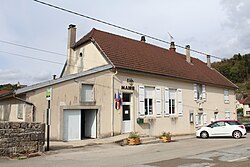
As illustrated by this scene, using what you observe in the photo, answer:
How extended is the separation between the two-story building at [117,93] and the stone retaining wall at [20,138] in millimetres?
3643

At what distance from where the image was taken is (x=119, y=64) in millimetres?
18906

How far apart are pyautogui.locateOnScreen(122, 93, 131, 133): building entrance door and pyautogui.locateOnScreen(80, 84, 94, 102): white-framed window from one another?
2583 mm

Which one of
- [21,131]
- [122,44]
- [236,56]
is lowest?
[21,131]

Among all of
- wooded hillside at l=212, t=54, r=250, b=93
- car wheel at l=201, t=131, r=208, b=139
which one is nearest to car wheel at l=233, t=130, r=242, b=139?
Result: car wheel at l=201, t=131, r=208, b=139

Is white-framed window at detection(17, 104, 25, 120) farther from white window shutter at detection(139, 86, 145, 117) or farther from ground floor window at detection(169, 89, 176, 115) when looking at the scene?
ground floor window at detection(169, 89, 176, 115)

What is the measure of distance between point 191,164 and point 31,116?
32.6 feet

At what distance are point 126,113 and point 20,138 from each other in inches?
353

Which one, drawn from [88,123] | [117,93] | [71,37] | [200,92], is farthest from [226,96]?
[88,123]

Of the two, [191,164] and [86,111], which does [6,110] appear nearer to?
[86,111]

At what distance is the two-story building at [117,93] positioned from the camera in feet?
52.9

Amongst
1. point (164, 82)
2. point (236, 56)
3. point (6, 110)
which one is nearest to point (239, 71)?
point (236, 56)

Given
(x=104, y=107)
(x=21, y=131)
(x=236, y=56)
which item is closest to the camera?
(x=21, y=131)

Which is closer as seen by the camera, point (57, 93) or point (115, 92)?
point (57, 93)

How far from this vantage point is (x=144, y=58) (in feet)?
74.9
